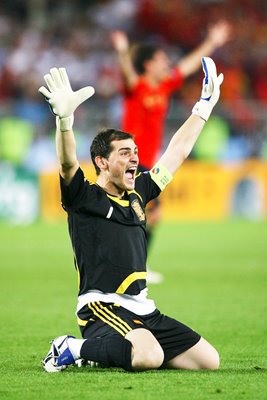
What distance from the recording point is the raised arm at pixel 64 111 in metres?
6.12

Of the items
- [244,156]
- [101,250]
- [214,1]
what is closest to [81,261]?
[101,250]

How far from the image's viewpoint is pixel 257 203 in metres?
Answer: 21.3

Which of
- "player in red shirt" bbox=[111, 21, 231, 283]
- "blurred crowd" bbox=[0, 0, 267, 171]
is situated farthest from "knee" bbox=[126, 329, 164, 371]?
"blurred crowd" bbox=[0, 0, 267, 171]

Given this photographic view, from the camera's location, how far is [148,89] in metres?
12.1

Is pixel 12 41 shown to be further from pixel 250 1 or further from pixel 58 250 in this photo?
pixel 58 250

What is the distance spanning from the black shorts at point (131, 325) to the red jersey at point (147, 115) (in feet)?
18.7

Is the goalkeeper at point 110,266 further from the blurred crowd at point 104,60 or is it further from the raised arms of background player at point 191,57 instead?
the blurred crowd at point 104,60

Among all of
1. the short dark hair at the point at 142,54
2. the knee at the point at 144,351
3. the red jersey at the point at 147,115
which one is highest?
the short dark hair at the point at 142,54

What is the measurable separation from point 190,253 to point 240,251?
0.83 meters

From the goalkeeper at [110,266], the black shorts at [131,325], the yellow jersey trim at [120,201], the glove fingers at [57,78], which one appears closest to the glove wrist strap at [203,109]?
the goalkeeper at [110,266]

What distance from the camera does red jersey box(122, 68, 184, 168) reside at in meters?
12.2

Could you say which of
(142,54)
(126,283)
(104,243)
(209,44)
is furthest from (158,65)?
(126,283)

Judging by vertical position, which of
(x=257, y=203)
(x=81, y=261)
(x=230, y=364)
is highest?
(x=257, y=203)

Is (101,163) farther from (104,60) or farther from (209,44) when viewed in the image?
(104,60)
